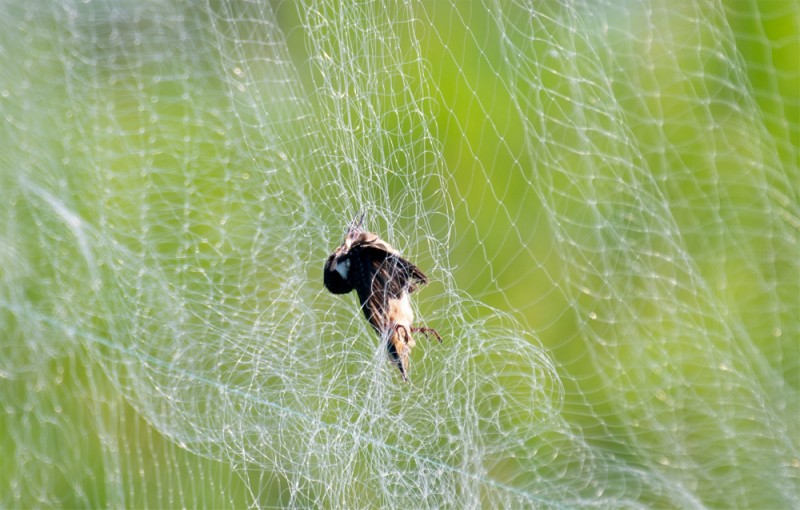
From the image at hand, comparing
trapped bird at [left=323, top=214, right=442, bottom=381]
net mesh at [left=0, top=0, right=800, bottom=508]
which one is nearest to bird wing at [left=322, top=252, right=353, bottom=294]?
trapped bird at [left=323, top=214, right=442, bottom=381]

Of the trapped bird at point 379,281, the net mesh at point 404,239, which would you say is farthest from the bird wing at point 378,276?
the net mesh at point 404,239

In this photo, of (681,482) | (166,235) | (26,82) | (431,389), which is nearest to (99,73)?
(26,82)

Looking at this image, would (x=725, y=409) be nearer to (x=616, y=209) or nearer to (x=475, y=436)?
(x=616, y=209)

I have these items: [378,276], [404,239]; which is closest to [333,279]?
[378,276]

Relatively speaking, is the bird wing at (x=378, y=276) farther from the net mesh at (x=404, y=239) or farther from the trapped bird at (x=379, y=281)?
the net mesh at (x=404, y=239)

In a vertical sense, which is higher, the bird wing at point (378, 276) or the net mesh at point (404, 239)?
the net mesh at point (404, 239)

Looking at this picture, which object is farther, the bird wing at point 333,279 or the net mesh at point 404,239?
the net mesh at point 404,239
